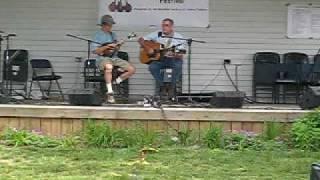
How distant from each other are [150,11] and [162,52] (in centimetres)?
116

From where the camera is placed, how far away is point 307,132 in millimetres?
6910

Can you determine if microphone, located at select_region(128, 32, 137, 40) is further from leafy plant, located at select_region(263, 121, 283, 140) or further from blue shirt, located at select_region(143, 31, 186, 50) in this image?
leafy plant, located at select_region(263, 121, 283, 140)

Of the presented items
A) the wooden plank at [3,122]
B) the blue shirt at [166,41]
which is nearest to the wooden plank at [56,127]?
the wooden plank at [3,122]

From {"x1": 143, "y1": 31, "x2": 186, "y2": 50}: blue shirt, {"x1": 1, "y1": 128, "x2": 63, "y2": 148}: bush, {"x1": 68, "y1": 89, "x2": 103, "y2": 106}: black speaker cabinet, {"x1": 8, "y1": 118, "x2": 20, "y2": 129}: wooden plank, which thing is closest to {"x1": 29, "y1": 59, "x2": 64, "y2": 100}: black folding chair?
{"x1": 143, "y1": 31, "x2": 186, "y2": 50}: blue shirt

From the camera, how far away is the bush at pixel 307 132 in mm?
6848

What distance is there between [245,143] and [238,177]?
4.59 feet

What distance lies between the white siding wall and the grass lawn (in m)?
3.76

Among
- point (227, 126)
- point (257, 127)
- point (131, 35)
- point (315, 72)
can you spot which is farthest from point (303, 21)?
point (227, 126)

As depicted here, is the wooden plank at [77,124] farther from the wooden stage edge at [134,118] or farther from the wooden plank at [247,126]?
the wooden plank at [247,126]

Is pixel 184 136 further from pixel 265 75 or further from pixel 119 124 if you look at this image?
pixel 265 75

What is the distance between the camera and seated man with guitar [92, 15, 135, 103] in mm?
9039

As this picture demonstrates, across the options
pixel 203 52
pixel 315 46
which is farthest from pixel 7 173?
pixel 315 46

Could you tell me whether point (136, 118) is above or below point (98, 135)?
above

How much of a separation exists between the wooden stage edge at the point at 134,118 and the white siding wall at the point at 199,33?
10.2 ft
